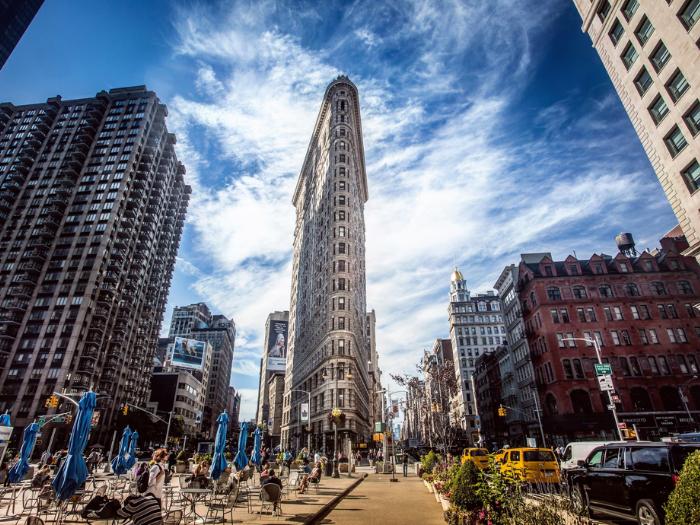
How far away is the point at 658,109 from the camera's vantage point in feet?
99.3

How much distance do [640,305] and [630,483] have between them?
5581 centimetres

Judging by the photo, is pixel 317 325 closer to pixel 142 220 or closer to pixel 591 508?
pixel 591 508

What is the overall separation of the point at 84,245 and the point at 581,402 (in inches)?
3977

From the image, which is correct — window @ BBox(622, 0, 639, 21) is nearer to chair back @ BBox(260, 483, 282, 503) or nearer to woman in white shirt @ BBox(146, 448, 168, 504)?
chair back @ BBox(260, 483, 282, 503)

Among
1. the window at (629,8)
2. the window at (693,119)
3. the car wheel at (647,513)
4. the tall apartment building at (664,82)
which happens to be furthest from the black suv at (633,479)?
the window at (629,8)

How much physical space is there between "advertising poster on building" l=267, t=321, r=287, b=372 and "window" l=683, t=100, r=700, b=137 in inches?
5193

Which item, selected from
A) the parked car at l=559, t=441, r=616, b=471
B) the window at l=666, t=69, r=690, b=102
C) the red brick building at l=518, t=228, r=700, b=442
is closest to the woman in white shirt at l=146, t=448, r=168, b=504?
the parked car at l=559, t=441, r=616, b=471

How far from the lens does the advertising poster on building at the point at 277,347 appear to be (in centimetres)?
14638

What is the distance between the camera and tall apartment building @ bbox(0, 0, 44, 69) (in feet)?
235

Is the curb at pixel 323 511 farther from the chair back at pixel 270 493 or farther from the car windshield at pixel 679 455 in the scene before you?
the car windshield at pixel 679 455

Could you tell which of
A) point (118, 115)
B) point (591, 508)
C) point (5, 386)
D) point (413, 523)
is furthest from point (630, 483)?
point (118, 115)

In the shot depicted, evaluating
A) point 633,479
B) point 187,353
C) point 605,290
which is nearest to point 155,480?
point 633,479

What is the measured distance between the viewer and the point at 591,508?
11750 millimetres

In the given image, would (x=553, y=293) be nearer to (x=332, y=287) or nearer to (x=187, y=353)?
(x=332, y=287)
